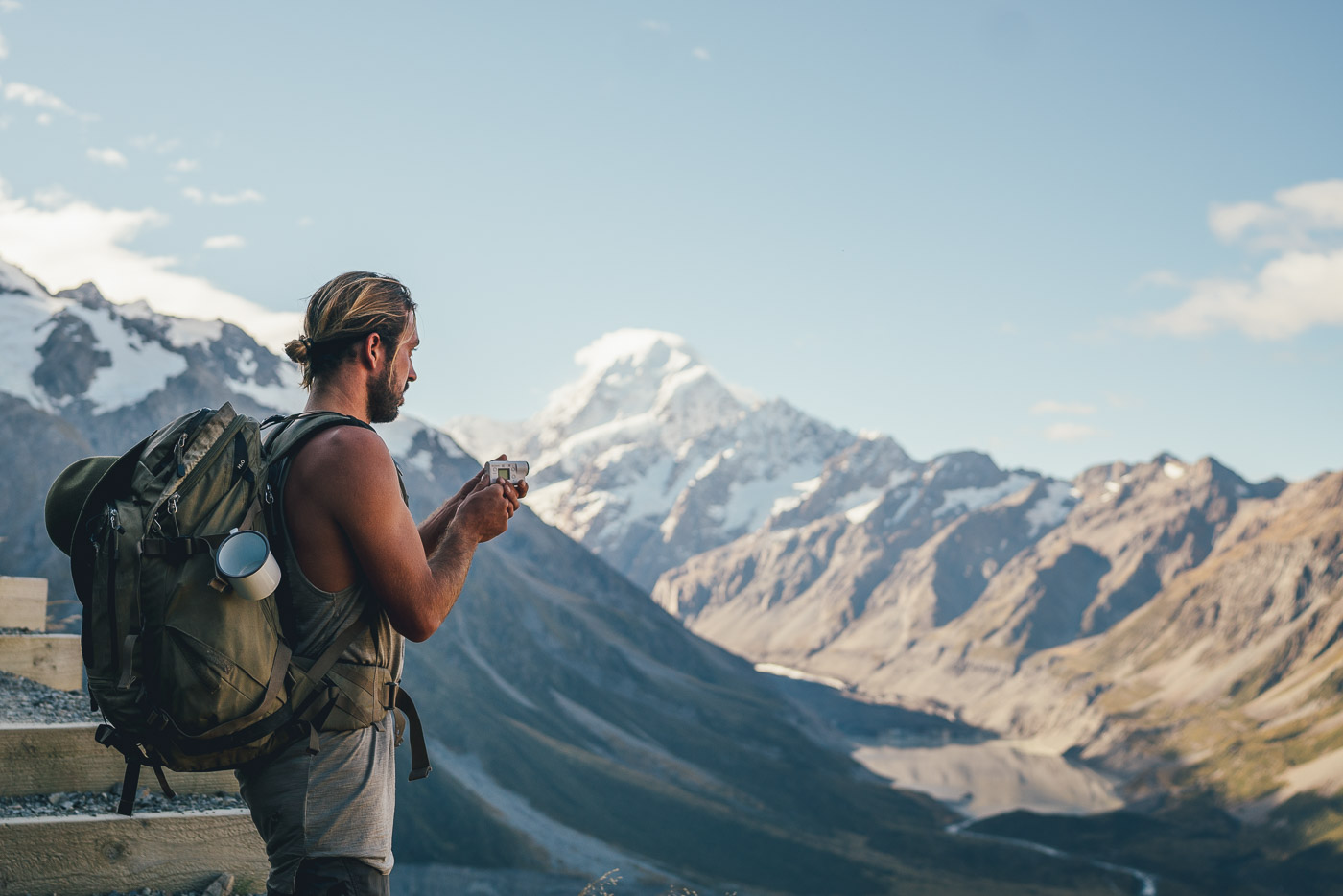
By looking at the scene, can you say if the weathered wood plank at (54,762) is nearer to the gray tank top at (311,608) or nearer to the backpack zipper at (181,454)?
the gray tank top at (311,608)

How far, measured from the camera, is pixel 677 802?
142000 mm

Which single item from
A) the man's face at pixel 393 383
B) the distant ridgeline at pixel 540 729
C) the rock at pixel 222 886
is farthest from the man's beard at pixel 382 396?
the distant ridgeline at pixel 540 729

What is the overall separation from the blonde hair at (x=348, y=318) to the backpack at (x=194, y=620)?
48 centimetres

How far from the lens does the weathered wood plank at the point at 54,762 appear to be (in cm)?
802

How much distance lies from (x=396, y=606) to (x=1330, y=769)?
675ft

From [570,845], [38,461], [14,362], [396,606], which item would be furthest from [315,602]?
[14,362]

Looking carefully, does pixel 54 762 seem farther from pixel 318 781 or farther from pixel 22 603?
pixel 22 603

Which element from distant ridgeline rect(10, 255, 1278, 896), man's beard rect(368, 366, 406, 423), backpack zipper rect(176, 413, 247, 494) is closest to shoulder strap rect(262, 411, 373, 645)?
backpack zipper rect(176, 413, 247, 494)

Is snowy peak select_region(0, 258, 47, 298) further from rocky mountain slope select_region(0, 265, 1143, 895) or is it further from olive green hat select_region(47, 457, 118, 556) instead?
olive green hat select_region(47, 457, 118, 556)

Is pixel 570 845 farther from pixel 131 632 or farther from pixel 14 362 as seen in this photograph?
pixel 131 632

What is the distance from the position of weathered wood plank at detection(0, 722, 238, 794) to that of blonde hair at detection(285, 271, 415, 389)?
514cm

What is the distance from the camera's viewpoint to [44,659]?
12797mm

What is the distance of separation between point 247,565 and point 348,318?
3.72 feet

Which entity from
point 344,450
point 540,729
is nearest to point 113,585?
point 344,450
